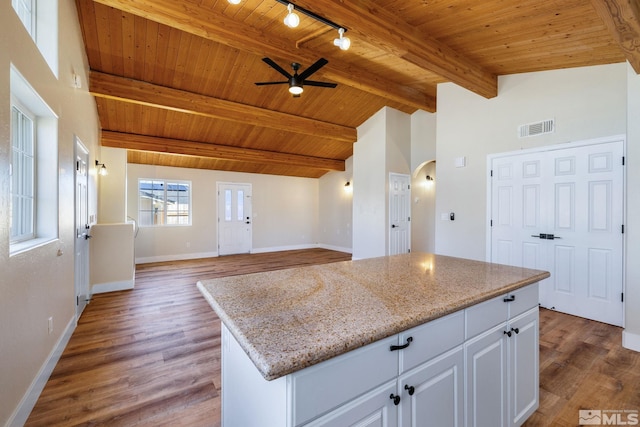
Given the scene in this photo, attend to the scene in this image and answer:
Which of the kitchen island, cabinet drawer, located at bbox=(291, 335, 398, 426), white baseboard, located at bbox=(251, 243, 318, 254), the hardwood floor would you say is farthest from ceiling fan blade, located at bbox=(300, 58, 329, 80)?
white baseboard, located at bbox=(251, 243, 318, 254)

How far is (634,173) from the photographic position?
2.67m

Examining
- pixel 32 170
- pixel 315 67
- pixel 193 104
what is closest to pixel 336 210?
pixel 193 104

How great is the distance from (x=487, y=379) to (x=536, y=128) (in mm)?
3530

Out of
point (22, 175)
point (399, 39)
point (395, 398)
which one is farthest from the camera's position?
point (399, 39)

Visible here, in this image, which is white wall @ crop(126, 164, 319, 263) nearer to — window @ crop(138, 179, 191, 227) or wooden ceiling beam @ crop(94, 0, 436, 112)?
window @ crop(138, 179, 191, 227)

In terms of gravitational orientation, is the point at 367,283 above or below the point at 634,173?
below

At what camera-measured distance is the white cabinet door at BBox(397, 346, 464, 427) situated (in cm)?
112

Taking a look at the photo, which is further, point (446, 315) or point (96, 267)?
point (96, 267)

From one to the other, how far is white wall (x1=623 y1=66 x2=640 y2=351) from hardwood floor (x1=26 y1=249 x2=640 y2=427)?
233mm

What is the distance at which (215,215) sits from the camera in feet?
26.5

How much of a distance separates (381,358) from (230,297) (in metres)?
0.71

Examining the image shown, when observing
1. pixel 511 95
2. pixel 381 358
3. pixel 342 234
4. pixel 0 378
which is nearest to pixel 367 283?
pixel 381 358

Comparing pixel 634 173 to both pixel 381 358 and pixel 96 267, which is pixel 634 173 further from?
pixel 96 267

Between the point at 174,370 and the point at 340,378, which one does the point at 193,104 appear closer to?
the point at 174,370
